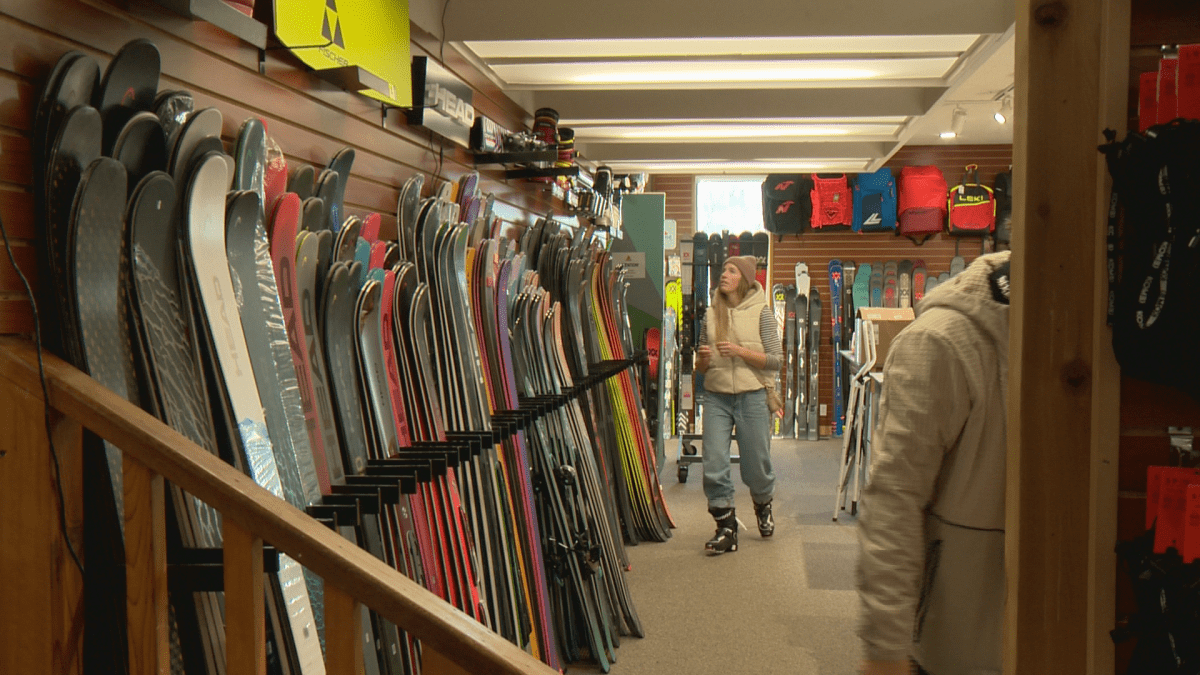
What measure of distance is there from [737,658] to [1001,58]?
4.48m

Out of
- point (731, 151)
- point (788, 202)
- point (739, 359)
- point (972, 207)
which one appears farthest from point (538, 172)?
point (972, 207)

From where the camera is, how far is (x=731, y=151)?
6754 mm

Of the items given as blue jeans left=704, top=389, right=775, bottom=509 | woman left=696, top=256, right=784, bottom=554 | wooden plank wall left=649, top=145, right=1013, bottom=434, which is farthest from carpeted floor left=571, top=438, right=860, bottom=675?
wooden plank wall left=649, top=145, right=1013, bottom=434

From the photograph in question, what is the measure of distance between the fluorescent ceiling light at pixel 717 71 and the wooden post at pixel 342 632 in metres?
3.64

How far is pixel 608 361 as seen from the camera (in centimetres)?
556

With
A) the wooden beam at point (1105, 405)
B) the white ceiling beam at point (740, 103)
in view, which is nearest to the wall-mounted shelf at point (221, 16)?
the wooden beam at point (1105, 405)

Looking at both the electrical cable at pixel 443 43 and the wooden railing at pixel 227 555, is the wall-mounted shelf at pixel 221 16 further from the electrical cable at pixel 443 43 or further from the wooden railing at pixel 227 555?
the electrical cable at pixel 443 43

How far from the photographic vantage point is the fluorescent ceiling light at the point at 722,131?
19.5 ft

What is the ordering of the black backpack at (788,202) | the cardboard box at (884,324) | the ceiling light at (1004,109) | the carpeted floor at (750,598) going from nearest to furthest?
the carpeted floor at (750,598) → the cardboard box at (884,324) → the ceiling light at (1004,109) → the black backpack at (788,202)

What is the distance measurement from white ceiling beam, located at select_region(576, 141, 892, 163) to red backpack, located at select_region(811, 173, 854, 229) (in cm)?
336

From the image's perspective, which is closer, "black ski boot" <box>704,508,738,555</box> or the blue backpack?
"black ski boot" <box>704,508,738,555</box>

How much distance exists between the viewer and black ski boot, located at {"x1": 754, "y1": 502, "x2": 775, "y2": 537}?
18.6 feet

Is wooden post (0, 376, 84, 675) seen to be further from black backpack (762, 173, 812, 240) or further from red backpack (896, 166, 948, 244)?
red backpack (896, 166, 948, 244)

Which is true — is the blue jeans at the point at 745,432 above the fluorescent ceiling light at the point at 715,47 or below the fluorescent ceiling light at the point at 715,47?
below
